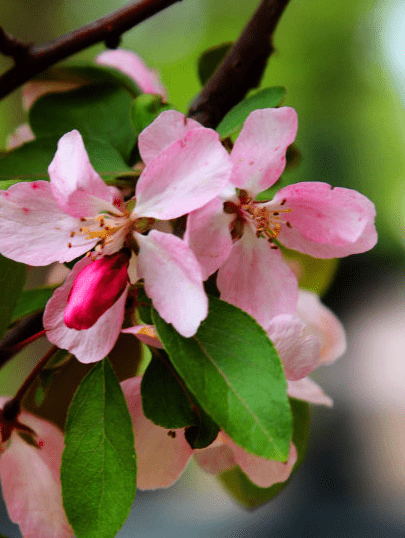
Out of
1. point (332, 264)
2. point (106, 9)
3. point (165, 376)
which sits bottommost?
point (106, 9)

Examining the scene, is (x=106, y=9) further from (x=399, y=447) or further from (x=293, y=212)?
(x=293, y=212)

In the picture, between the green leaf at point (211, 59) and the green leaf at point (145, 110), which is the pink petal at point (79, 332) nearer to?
the green leaf at point (145, 110)

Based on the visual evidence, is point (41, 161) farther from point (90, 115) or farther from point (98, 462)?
point (98, 462)

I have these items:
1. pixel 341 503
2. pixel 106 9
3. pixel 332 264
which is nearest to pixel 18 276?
pixel 332 264

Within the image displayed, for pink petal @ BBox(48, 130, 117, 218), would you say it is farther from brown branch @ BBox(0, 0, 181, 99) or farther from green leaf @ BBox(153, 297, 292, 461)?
brown branch @ BBox(0, 0, 181, 99)

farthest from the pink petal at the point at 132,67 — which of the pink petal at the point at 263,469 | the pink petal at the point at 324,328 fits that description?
the pink petal at the point at 263,469
